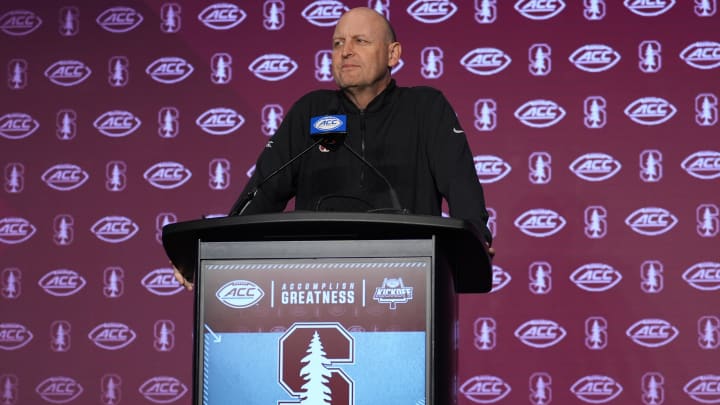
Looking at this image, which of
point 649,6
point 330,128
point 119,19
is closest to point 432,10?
point 649,6

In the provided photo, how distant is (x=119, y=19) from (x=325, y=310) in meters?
3.68

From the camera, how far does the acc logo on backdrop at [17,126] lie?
185 inches

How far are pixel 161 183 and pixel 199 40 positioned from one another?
0.76 m

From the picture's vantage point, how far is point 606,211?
4227 mm

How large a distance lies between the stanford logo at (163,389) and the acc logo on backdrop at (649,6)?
9.36ft

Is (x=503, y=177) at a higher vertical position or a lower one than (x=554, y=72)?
lower

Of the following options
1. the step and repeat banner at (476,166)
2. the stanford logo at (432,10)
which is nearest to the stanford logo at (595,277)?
the step and repeat banner at (476,166)

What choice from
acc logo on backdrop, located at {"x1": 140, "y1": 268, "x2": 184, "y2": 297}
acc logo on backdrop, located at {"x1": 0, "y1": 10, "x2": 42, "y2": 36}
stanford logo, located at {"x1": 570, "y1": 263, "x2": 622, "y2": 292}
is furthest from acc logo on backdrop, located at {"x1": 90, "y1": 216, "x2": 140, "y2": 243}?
stanford logo, located at {"x1": 570, "y1": 263, "x2": 622, "y2": 292}

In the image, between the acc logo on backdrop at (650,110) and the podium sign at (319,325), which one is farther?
the acc logo on backdrop at (650,110)

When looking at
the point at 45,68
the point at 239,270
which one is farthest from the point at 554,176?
the point at 239,270

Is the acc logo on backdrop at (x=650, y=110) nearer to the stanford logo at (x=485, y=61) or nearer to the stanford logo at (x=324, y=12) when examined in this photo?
the stanford logo at (x=485, y=61)

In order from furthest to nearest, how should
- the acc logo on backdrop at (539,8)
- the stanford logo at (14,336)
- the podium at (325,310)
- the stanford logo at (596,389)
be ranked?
the stanford logo at (14,336) → the acc logo on backdrop at (539,8) → the stanford logo at (596,389) → the podium at (325,310)

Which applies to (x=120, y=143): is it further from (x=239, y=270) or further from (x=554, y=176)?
(x=239, y=270)

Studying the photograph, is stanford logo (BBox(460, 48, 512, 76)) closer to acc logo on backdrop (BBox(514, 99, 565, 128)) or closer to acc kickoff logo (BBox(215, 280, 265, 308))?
acc logo on backdrop (BBox(514, 99, 565, 128))
